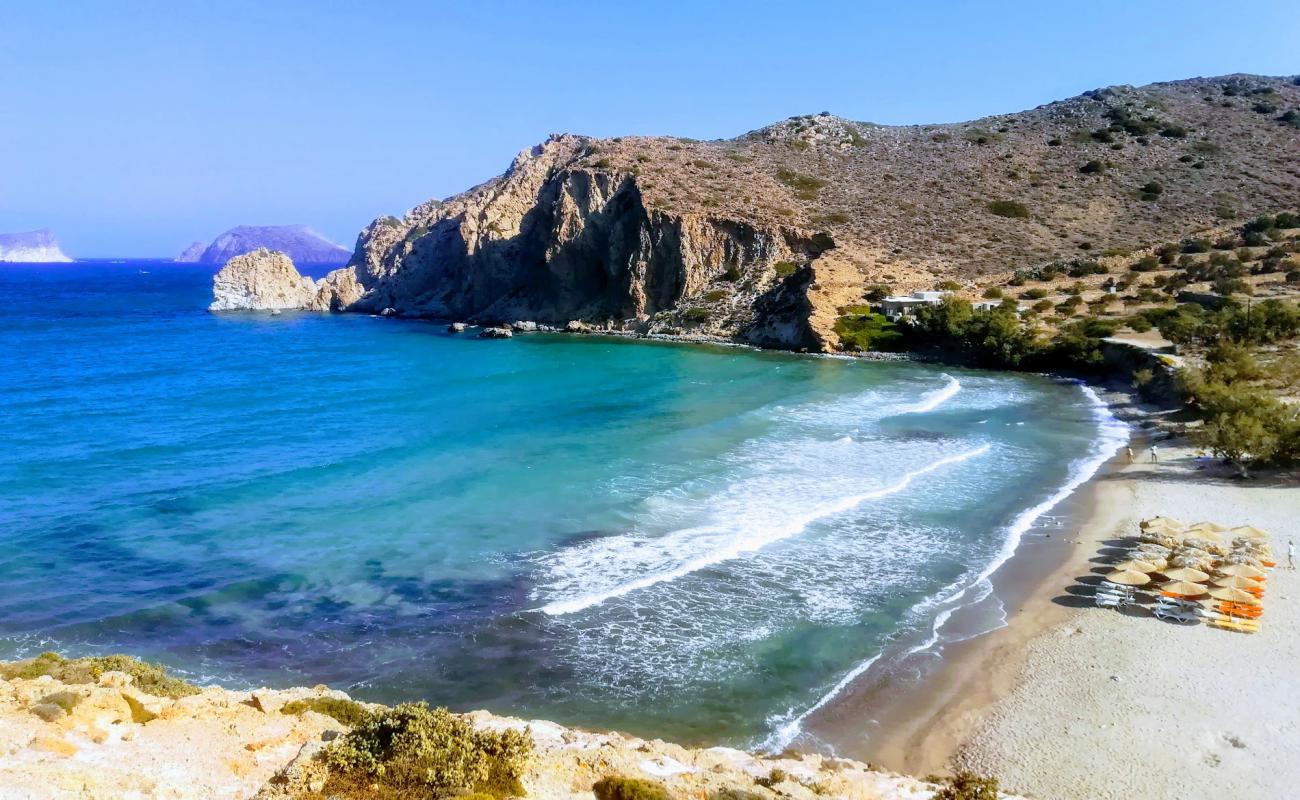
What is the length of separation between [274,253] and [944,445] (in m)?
98.5

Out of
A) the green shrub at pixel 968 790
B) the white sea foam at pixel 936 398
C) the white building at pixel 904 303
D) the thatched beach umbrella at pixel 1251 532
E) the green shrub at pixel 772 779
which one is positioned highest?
the white building at pixel 904 303

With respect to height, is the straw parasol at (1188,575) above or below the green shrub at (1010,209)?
below

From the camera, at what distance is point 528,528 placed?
21.6m

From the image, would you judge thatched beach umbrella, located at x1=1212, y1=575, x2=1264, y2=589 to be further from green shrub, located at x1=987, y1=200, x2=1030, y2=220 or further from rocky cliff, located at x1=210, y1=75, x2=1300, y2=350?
green shrub, located at x1=987, y1=200, x2=1030, y2=220

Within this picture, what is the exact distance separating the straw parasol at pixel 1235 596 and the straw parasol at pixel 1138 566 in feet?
4.04

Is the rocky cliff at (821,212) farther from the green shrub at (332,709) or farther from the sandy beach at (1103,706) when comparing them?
the green shrub at (332,709)

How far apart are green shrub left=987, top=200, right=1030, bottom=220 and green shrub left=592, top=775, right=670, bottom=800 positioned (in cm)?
7438

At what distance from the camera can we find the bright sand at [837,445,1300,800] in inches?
454

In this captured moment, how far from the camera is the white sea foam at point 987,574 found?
42.3 ft

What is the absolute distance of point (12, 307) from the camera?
323ft

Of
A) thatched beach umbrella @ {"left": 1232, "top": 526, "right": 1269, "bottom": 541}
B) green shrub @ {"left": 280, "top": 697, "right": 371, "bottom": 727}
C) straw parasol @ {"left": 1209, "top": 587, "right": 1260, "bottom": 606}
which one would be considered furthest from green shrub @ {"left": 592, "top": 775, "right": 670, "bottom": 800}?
thatched beach umbrella @ {"left": 1232, "top": 526, "right": 1269, "bottom": 541}

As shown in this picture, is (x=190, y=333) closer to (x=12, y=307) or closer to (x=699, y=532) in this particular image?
(x=12, y=307)

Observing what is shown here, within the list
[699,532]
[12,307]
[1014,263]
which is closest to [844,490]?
[699,532]

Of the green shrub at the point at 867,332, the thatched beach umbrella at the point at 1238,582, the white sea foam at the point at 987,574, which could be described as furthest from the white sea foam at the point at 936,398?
the thatched beach umbrella at the point at 1238,582
